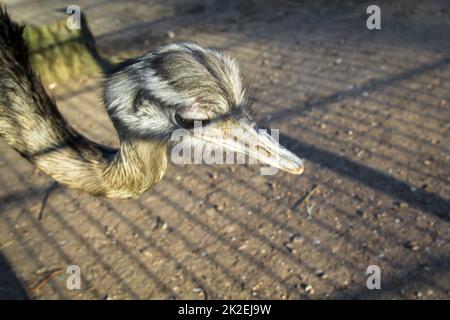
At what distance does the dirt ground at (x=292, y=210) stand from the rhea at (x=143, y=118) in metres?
0.20

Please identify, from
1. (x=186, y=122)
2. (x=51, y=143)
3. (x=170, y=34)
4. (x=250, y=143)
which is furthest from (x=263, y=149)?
(x=170, y=34)

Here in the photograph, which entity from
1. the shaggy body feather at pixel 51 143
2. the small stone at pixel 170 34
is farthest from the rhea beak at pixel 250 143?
the small stone at pixel 170 34

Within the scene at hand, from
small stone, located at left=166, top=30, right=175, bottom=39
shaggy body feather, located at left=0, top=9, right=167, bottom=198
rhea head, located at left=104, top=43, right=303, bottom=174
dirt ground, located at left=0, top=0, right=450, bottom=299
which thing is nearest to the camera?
rhea head, located at left=104, top=43, right=303, bottom=174

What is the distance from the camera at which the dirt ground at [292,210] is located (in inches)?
94.7

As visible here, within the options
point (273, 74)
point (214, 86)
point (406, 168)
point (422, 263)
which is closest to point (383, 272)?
point (422, 263)

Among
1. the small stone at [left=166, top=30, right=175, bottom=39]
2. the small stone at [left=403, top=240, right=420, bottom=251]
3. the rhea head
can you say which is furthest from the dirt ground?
the small stone at [left=166, top=30, right=175, bottom=39]

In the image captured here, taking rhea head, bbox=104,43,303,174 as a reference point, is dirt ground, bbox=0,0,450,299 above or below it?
below

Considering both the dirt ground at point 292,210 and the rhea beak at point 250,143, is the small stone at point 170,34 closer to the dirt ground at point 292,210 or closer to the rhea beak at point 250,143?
the dirt ground at point 292,210

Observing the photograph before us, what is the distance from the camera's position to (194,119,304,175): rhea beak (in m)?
1.50

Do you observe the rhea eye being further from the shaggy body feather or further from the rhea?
the shaggy body feather

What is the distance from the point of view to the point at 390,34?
15.0 feet

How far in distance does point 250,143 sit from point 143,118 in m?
0.33

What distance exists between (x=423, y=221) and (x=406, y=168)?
1.47 feet

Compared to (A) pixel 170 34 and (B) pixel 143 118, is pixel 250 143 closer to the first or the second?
(B) pixel 143 118
